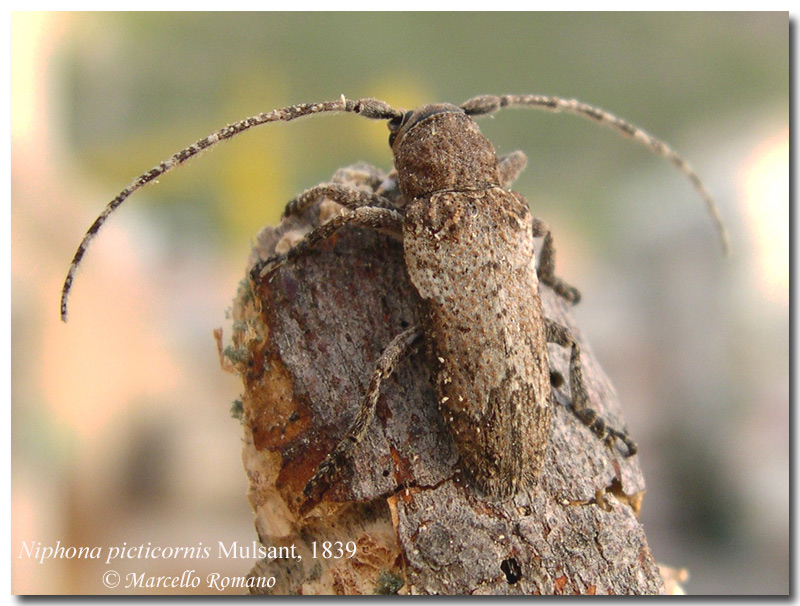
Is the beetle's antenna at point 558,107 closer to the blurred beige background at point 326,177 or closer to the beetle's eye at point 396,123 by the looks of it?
the beetle's eye at point 396,123

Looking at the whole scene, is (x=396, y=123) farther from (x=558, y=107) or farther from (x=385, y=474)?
(x=385, y=474)

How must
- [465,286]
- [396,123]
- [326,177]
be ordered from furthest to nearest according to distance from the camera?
[326,177] → [396,123] → [465,286]

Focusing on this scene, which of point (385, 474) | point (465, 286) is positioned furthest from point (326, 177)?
point (385, 474)

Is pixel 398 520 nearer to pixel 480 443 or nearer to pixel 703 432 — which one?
pixel 480 443

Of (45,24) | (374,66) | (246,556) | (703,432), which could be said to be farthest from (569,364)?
(45,24)

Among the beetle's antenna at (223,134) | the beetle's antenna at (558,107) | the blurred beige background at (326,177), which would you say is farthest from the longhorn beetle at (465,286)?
the blurred beige background at (326,177)

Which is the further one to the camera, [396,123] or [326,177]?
[326,177]
